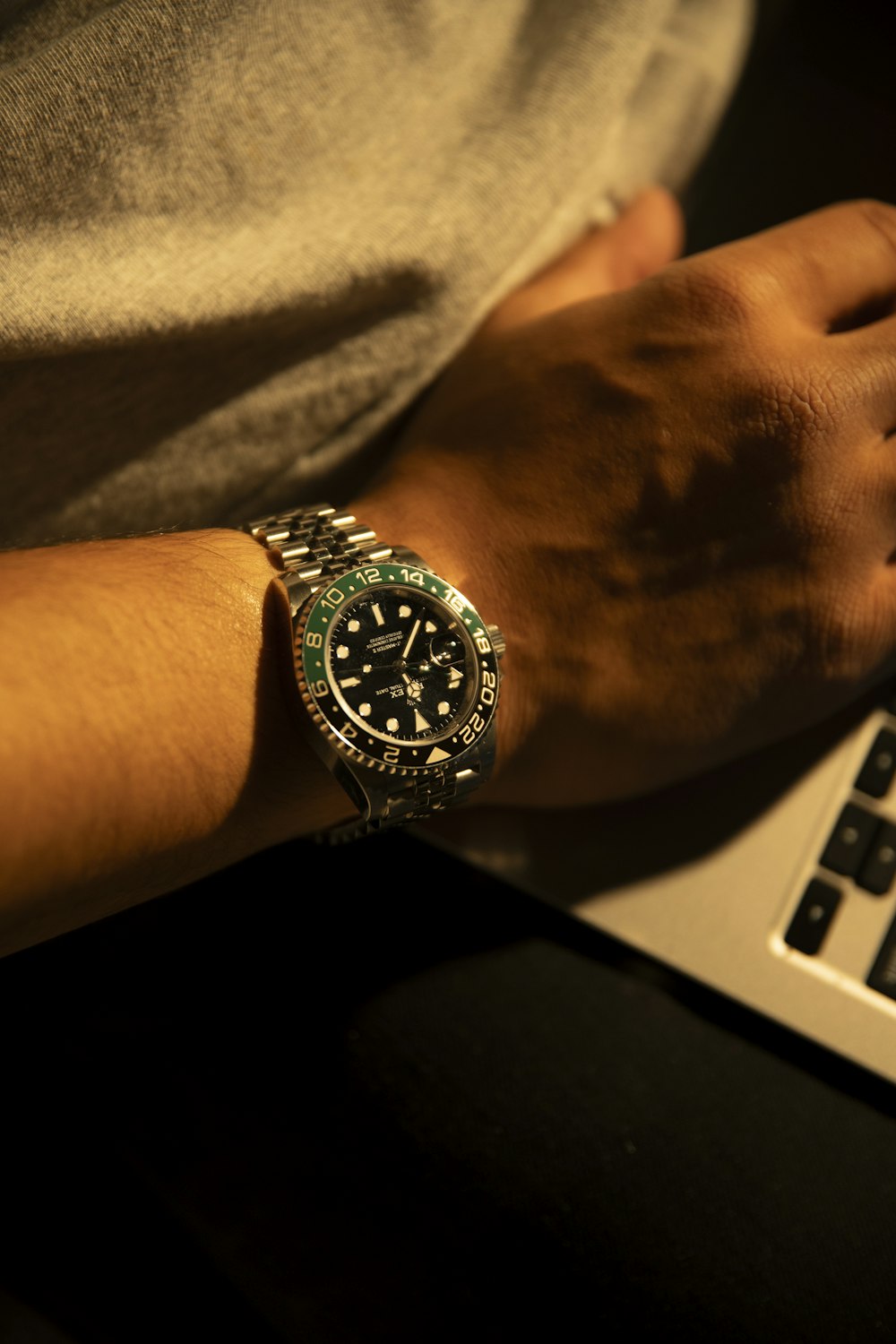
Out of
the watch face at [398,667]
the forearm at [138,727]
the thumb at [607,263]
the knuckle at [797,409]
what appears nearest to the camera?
the forearm at [138,727]

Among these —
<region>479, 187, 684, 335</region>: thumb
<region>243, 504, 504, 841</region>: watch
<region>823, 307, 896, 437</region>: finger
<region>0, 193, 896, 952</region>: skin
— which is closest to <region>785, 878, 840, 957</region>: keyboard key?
<region>0, 193, 896, 952</region>: skin

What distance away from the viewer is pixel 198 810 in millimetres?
637

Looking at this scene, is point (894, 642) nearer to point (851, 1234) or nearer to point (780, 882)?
point (780, 882)

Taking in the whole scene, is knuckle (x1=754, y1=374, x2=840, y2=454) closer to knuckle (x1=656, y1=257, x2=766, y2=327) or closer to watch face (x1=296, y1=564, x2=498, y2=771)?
knuckle (x1=656, y1=257, x2=766, y2=327)

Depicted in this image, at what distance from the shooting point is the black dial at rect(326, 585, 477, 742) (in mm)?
676

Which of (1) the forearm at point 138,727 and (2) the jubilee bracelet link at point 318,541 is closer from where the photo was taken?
(1) the forearm at point 138,727

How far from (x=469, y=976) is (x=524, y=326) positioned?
567 millimetres

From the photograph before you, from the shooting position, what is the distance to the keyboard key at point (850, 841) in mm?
753

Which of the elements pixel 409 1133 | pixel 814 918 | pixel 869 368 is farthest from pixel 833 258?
pixel 409 1133

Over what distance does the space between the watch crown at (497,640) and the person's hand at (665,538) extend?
64 mm

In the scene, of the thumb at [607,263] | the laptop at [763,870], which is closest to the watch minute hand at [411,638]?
the laptop at [763,870]

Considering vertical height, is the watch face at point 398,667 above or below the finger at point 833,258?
below

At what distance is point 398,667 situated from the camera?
27.7 inches

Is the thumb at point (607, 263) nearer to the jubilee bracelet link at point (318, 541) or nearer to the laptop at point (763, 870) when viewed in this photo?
the jubilee bracelet link at point (318, 541)
